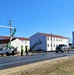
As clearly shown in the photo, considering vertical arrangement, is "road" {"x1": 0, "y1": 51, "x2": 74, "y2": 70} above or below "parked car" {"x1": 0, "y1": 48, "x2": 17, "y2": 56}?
below

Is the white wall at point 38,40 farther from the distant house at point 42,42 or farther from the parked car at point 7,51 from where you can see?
the parked car at point 7,51

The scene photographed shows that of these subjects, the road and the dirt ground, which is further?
the road

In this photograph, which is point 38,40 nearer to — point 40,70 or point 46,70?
point 46,70

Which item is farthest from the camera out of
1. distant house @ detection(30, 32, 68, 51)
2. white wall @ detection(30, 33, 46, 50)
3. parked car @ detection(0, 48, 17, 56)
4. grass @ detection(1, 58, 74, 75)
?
white wall @ detection(30, 33, 46, 50)

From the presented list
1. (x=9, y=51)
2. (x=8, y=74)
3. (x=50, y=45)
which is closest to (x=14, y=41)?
(x=9, y=51)

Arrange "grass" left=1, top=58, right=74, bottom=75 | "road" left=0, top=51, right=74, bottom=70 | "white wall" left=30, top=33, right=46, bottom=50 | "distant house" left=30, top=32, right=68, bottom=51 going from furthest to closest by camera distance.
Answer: "white wall" left=30, top=33, right=46, bottom=50, "distant house" left=30, top=32, right=68, bottom=51, "road" left=0, top=51, right=74, bottom=70, "grass" left=1, top=58, right=74, bottom=75

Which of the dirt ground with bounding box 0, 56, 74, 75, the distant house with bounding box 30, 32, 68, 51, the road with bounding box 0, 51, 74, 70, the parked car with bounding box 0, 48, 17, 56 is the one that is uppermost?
the distant house with bounding box 30, 32, 68, 51

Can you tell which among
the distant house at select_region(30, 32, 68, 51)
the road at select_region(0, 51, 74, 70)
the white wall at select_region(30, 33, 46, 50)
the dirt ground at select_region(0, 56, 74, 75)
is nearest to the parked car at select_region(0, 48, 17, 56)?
the road at select_region(0, 51, 74, 70)

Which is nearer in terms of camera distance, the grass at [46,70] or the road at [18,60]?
the grass at [46,70]

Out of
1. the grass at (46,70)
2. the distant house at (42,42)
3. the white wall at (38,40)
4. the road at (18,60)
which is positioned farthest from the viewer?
the white wall at (38,40)

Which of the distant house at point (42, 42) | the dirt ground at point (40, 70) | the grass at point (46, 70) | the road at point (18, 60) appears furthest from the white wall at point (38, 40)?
the dirt ground at point (40, 70)

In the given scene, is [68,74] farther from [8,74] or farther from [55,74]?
[8,74]

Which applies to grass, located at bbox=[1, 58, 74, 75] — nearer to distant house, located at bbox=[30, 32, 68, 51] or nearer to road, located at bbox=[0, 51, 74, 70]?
road, located at bbox=[0, 51, 74, 70]

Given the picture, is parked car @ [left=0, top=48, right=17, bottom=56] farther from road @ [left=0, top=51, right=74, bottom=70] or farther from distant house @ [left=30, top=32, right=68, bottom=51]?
distant house @ [left=30, top=32, right=68, bottom=51]
